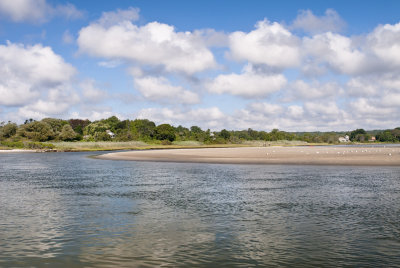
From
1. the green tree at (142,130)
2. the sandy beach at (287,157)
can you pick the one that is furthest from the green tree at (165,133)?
the sandy beach at (287,157)

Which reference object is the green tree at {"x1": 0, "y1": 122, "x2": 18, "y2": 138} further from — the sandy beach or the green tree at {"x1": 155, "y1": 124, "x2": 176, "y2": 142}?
the sandy beach

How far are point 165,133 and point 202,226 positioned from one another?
16024 centimetres

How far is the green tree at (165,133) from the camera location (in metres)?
176

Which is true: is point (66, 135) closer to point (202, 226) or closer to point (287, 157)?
point (287, 157)

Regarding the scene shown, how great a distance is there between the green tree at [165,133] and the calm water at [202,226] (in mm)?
147341

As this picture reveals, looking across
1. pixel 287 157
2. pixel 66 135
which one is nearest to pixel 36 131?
pixel 66 135

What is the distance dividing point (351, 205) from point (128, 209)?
13.3m

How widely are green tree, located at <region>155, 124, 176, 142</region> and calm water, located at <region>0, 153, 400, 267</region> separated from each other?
147 meters

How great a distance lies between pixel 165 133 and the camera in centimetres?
17575

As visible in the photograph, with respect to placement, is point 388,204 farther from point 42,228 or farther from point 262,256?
point 42,228

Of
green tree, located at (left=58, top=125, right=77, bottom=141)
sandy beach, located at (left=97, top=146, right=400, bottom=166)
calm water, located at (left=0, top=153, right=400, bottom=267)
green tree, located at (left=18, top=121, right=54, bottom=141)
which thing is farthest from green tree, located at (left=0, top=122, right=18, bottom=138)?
calm water, located at (left=0, top=153, right=400, bottom=267)

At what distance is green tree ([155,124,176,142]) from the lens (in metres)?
176

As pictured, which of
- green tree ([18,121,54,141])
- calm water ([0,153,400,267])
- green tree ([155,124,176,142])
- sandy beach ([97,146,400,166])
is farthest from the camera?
green tree ([155,124,176,142])

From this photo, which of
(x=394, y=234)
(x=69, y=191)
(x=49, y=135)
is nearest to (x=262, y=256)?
(x=394, y=234)
